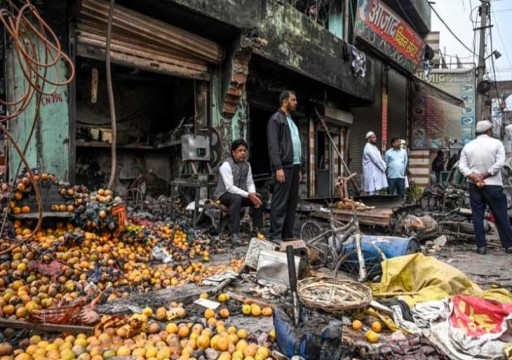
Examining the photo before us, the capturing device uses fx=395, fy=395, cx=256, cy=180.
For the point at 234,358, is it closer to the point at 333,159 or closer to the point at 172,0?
the point at 172,0

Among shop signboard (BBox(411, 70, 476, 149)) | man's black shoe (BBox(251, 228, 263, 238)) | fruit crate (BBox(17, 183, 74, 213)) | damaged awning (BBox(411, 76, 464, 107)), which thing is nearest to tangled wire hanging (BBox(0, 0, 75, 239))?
fruit crate (BBox(17, 183, 74, 213))

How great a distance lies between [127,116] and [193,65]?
2755mm

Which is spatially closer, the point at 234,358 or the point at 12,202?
the point at 234,358

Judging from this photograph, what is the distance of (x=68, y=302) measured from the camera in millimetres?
2994

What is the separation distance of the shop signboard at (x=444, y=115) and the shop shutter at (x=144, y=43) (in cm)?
1170

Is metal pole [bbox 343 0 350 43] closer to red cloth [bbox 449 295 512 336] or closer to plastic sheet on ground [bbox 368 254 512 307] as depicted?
plastic sheet on ground [bbox 368 254 512 307]

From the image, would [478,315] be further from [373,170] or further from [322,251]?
[373,170]

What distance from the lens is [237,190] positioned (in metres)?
5.79

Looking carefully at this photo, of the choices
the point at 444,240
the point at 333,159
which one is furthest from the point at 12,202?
the point at 333,159

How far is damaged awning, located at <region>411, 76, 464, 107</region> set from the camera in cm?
1462

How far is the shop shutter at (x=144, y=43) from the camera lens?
5.57m

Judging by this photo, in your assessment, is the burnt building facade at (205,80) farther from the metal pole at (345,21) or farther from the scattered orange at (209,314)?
the scattered orange at (209,314)

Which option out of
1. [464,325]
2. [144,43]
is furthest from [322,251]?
[144,43]

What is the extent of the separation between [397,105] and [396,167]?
771cm
